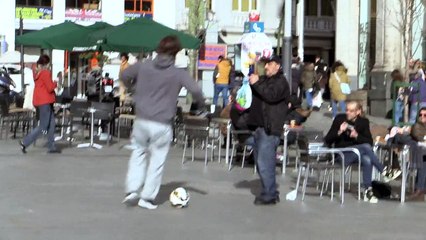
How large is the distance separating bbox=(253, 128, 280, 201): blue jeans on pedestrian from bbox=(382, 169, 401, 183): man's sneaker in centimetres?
236

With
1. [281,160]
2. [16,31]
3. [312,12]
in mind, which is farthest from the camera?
[312,12]

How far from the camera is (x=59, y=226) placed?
30.0 feet

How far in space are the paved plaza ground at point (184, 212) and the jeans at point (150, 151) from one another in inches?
12.3

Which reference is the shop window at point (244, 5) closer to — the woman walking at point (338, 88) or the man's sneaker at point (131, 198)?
the woman walking at point (338, 88)

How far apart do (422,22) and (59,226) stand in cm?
1946

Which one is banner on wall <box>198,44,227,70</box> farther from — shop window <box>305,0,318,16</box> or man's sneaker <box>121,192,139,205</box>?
man's sneaker <box>121,192,139,205</box>

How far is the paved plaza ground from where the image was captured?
9008 mm

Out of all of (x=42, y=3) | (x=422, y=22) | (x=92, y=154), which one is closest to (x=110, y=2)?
(x=42, y=3)

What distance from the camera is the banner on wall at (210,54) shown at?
4441 centimetres

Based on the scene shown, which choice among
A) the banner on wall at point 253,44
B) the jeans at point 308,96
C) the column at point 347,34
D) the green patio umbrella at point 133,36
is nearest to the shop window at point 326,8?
the column at point 347,34

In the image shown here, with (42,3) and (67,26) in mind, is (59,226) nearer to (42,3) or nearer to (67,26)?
(67,26)

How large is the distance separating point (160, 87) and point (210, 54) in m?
35.5

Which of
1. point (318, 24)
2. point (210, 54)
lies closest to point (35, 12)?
point (210, 54)

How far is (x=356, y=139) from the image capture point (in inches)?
456
